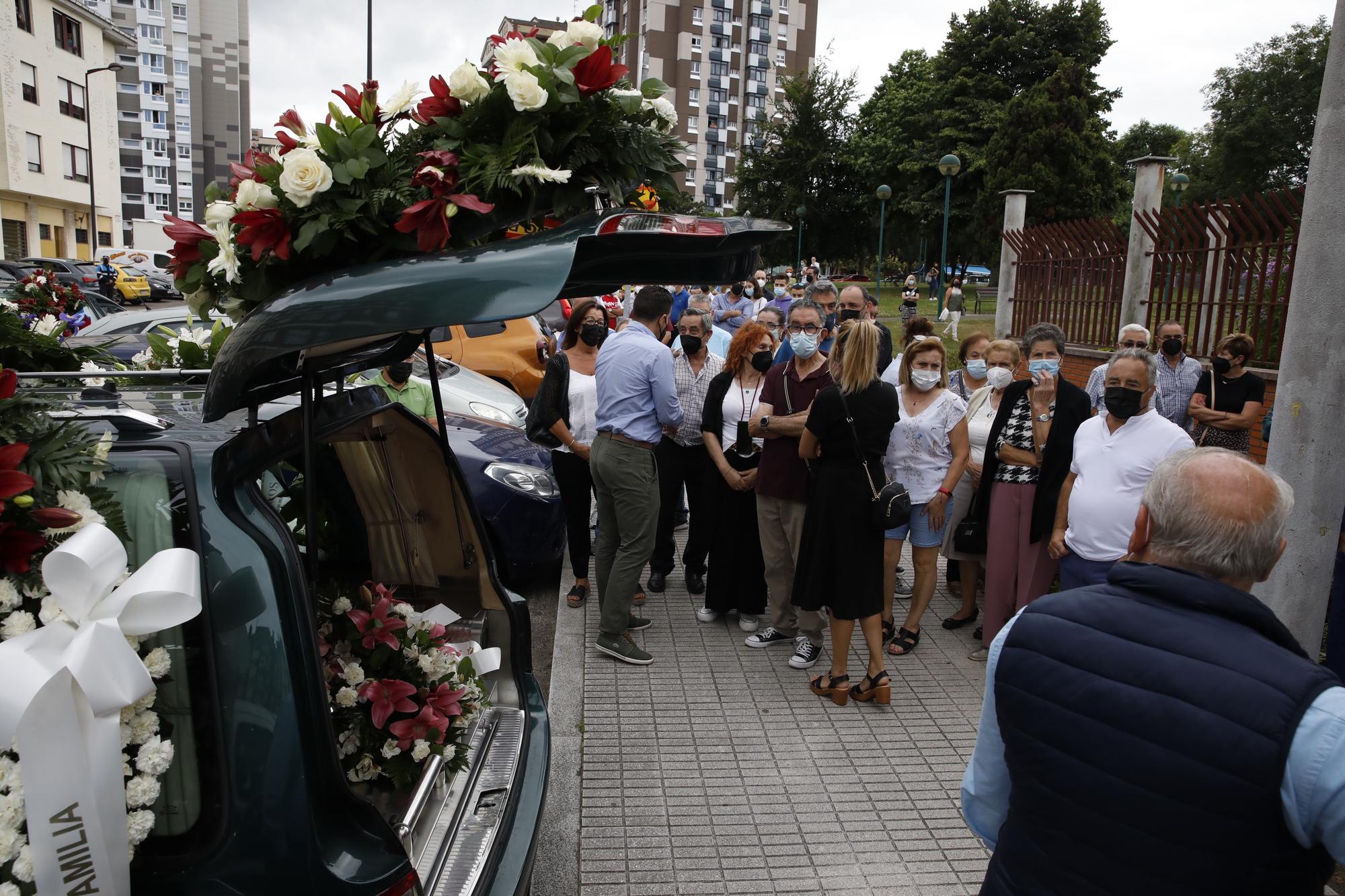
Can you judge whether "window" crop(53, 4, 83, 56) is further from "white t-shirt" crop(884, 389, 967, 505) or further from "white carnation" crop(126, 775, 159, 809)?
"white carnation" crop(126, 775, 159, 809)

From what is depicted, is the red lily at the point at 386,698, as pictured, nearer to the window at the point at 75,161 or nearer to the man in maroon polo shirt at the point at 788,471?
the man in maroon polo shirt at the point at 788,471

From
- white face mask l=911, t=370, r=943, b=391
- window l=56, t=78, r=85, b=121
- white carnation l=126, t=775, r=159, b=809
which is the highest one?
window l=56, t=78, r=85, b=121

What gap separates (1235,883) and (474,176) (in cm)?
212

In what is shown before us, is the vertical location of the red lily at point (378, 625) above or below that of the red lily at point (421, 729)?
above

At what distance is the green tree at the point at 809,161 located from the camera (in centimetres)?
4369

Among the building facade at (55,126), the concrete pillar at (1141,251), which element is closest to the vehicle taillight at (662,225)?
the concrete pillar at (1141,251)

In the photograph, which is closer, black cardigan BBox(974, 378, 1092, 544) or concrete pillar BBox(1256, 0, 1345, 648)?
concrete pillar BBox(1256, 0, 1345, 648)

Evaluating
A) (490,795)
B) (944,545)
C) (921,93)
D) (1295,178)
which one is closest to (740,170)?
(921,93)

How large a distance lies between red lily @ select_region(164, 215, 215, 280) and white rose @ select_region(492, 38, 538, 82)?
82cm

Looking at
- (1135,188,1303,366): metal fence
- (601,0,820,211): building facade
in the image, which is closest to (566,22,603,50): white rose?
(1135,188,1303,366): metal fence

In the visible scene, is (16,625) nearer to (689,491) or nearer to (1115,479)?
(1115,479)

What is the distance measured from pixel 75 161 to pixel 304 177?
2265 inches

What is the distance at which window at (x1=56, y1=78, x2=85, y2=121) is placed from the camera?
4675cm

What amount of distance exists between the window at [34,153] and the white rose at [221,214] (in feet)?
171
